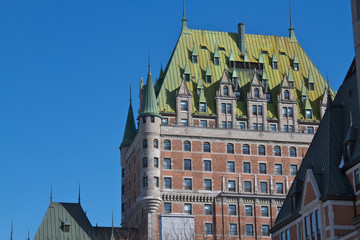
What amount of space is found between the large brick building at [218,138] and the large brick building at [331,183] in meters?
34.4

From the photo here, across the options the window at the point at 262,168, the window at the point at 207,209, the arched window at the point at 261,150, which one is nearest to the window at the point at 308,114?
the arched window at the point at 261,150

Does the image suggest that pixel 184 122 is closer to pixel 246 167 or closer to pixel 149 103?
pixel 149 103

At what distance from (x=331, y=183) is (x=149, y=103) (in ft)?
169

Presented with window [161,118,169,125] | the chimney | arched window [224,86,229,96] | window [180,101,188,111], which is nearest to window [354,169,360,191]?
window [161,118,169,125]

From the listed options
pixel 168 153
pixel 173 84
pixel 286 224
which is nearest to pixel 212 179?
pixel 168 153

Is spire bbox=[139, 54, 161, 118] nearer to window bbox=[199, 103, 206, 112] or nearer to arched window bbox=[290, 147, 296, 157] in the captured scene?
window bbox=[199, 103, 206, 112]

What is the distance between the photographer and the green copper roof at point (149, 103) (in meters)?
117

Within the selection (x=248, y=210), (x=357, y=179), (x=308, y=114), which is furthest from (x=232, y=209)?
(x=357, y=179)

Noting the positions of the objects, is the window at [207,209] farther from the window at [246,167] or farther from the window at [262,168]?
the window at [262,168]

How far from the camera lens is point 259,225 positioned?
115m

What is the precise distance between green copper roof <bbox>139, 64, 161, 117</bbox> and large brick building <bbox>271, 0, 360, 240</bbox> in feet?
136

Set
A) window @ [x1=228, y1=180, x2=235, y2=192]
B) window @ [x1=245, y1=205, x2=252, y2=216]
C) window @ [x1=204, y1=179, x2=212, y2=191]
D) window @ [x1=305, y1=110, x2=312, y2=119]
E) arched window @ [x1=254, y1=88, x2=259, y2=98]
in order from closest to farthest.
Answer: window @ [x1=245, y1=205, x2=252, y2=216] < window @ [x1=204, y1=179, x2=212, y2=191] < window @ [x1=228, y1=180, x2=235, y2=192] < arched window @ [x1=254, y1=88, x2=259, y2=98] < window @ [x1=305, y1=110, x2=312, y2=119]

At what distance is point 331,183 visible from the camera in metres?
68.4

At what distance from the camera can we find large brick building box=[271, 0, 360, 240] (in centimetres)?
6738
